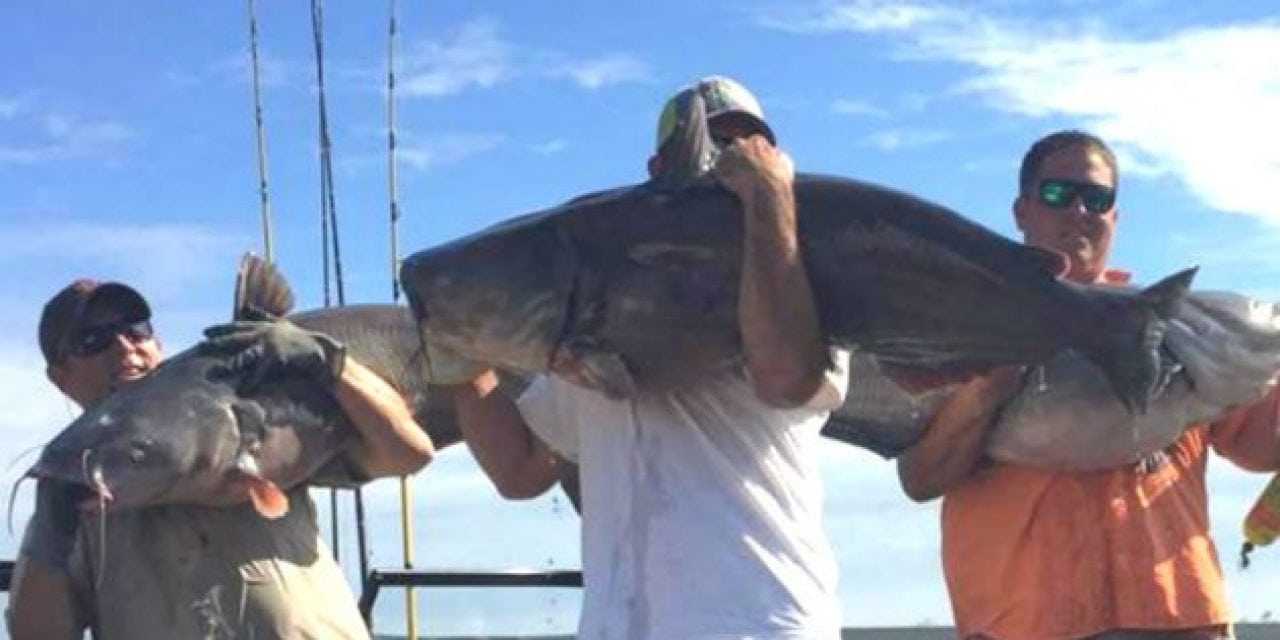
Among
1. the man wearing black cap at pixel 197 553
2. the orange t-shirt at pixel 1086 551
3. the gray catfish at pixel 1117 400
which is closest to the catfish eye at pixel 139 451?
the man wearing black cap at pixel 197 553

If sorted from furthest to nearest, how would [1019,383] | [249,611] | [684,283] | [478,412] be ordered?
1. [249,611]
2. [1019,383]
3. [478,412]
4. [684,283]

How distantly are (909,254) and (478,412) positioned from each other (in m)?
1.12

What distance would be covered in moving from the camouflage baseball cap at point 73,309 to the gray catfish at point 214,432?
201mm

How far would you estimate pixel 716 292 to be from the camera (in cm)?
448

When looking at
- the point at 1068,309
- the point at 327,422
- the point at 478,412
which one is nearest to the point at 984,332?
the point at 1068,309

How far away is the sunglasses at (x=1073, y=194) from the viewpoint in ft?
17.9

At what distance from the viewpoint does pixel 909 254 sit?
14.8 ft

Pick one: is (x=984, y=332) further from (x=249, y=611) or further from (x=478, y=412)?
(x=249, y=611)

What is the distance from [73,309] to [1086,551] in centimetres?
288

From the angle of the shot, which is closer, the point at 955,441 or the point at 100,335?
the point at 955,441

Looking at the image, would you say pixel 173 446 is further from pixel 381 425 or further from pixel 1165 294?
pixel 1165 294

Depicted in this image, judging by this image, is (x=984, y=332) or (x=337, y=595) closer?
(x=984, y=332)

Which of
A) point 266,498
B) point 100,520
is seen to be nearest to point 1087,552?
point 266,498

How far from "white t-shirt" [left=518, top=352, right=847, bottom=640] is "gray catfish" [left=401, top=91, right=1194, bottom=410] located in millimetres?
106
